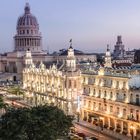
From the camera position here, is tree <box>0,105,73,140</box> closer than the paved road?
Yes

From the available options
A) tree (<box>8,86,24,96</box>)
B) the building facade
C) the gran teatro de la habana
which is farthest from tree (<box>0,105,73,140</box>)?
tree (<box>8,86,24,96</box>)

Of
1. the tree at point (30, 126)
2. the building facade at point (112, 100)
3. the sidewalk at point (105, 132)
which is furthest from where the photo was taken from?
the building facade at point (112, 100)

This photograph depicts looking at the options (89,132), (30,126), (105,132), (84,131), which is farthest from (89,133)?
(30,126)

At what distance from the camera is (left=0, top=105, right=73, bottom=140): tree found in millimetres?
55112

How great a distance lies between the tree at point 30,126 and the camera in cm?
5511

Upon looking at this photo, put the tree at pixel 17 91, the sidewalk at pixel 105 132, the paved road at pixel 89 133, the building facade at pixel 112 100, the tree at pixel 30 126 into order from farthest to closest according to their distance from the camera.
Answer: the tree at pixel 17 91
the building facade at pixel 112 100
the paved road at pixel 89 133
the sidewalk at pixel 105 132
the tree at pixel 30 126

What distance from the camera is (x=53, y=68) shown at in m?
113

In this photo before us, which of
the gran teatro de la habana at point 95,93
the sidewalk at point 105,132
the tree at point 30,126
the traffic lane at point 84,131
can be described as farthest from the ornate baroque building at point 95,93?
the tree at point 30,126

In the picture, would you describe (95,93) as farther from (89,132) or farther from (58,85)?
(58,85)

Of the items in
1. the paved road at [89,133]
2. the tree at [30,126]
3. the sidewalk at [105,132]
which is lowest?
the paved road at [89,133]

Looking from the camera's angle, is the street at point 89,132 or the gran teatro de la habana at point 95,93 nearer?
the street at point 89,132

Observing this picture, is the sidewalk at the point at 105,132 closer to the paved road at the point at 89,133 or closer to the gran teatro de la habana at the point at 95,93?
the paved road at the point at 89,133

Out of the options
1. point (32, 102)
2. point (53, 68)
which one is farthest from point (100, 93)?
point (32, 102)

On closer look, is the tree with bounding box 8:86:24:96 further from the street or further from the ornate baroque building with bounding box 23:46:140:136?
the street
